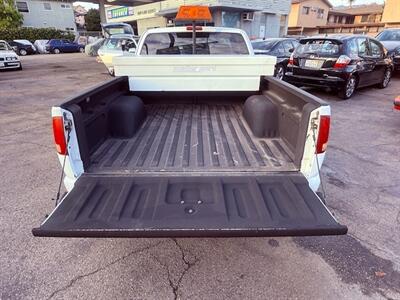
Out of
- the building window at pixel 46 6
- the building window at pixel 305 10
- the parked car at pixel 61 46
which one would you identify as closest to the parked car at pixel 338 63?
the parked car at pixel 61 46

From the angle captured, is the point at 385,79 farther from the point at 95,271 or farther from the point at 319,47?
the point at 95,271

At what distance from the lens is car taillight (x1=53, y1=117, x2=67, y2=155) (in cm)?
207

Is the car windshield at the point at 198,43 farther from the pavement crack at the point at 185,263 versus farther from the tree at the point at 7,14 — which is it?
the tree at the point at 7,14

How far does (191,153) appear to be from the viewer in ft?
9.52

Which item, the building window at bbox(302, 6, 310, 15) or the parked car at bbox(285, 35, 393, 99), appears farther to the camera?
the building window at bbox(302, 6, 310, 15)

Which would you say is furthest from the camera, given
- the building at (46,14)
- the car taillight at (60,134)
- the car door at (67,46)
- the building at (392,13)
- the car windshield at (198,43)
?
the building at (46,14)

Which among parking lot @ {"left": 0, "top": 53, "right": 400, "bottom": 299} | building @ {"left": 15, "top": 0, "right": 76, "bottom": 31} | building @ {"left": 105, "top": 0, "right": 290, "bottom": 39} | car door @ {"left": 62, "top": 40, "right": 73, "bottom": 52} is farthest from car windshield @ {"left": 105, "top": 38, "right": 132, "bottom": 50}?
building @ {"left": 15, "top": 0, "right": 76, "bottom": 31}

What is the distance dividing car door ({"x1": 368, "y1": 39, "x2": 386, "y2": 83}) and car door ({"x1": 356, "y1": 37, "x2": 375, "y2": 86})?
234 mm

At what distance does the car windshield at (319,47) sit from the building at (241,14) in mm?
17698

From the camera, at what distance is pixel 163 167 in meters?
2.56

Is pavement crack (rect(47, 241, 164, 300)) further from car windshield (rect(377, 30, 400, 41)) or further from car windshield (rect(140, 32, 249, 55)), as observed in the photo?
car windshield (rect(377, 30, 400, 41))

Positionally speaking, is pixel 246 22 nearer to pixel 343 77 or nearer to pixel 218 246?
pixel 343 77

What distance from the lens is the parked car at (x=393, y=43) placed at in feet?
37.2

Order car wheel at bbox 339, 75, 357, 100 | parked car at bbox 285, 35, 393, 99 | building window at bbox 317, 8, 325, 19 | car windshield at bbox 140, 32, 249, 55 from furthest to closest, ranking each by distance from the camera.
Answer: building window at bbox 317, 8, 325, 19, car wheel at bbox 339, 75, 357, 100, parked car at bbox 285, 35, 393, 99, car windshield at bbox 140, 32, 249, 55
